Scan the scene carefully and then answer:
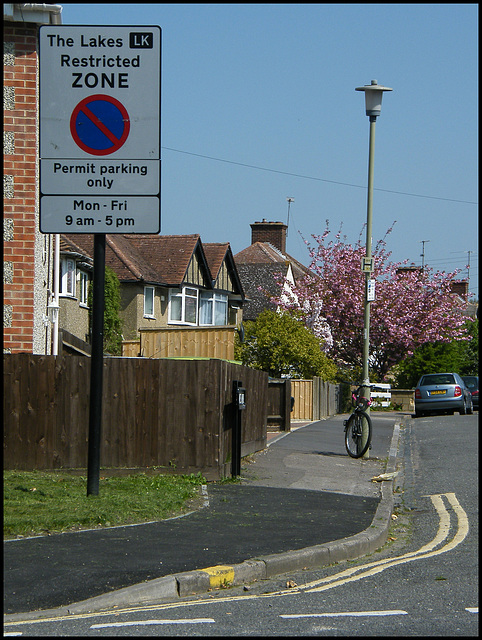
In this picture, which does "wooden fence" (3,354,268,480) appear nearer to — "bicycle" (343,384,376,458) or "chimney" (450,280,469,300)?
"bicycle" (343,384,376,458)

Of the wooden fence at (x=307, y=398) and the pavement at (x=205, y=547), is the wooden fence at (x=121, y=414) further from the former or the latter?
the wooden fence at (x=307, y=398)

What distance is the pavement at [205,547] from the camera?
591cm

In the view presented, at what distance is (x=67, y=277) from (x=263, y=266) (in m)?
29.2

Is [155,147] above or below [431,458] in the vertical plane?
above

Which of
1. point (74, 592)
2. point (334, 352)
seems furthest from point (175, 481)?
point (334, 352)

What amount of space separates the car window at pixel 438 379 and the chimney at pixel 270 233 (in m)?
32.0

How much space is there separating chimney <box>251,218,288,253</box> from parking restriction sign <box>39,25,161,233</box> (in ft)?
173

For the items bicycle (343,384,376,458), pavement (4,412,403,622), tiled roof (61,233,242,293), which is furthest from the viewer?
tiled roof (61,233,242,293)

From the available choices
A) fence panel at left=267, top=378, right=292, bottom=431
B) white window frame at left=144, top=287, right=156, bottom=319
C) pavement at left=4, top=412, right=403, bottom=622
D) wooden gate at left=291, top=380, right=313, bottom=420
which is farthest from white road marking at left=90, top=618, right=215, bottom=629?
white window frame at left=144, top=287, right=156, bottom=319

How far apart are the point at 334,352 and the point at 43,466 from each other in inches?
1226

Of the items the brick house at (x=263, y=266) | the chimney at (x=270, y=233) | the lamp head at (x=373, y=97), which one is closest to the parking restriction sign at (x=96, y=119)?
the lamp head at (x=373, y=97)

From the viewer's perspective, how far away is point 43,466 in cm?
1154

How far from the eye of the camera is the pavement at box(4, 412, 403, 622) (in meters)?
5.91

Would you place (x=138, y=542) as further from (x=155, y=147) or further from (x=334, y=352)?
(x=334, y=352)
